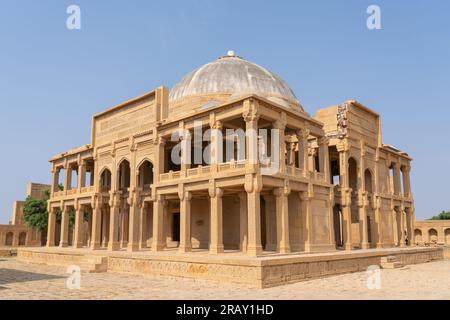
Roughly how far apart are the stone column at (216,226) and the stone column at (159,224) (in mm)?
4641

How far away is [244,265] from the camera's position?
49.2 ft

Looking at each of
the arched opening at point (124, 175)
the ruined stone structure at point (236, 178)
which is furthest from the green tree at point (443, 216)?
the arched opening at point (124, 175)

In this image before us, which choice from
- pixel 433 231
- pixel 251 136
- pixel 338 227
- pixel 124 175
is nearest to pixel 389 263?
Result: pixel 338 227

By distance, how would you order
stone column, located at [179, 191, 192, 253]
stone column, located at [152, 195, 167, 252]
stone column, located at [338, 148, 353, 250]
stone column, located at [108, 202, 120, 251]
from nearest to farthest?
stone column, located at [179, 191, 192, 253] → stone column, located at [152, 195, 167, 252] → stone column, located at [338, 148, 353, 250] → stone column, located at [108, 202, 120, 251]

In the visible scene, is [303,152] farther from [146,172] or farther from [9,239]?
[9,239]

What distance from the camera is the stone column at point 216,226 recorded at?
19.7 m

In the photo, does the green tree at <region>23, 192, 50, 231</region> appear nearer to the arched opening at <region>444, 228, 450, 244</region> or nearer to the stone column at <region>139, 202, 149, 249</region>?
the stone column at <region>139, 202, 149, 249</region>

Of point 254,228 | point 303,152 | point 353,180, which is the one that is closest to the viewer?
point 254,228

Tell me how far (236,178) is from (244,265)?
5363 mm

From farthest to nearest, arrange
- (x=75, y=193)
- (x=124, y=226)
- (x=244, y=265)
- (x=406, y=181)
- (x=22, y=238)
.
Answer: (x=22, y=238) < (x=406, y=181) < (x=75, y=193) < (x=124, y=226) < (x=244, y=265)

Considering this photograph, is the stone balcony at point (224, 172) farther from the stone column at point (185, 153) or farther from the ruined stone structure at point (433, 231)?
the ruined stone structure at point (433, 231)

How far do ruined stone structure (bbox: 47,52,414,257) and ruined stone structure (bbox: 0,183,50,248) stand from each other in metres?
26.5

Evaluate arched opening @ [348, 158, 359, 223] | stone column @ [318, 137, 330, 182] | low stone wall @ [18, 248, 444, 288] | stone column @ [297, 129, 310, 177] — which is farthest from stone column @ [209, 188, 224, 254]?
arched opening @ [348, 158, 359, 223]

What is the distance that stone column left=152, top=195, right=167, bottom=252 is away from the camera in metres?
23.4
